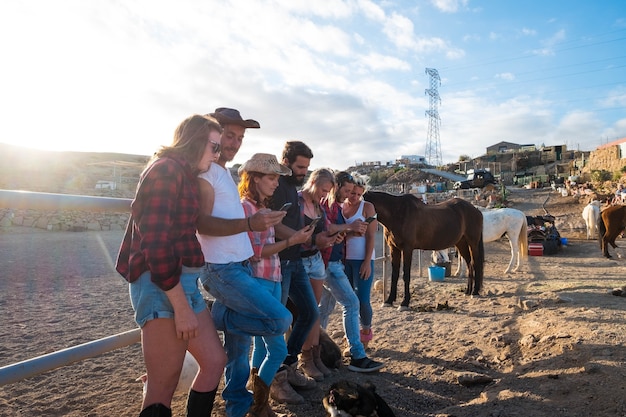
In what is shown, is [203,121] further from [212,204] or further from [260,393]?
[260,393]

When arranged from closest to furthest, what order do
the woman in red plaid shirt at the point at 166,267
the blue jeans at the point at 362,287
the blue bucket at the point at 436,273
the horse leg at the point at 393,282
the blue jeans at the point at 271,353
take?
1. the woman in red plaid shirt at the point at 166,267
2. the blue jeans at the point at 271,353
3. the blue jeans at the point at 362,287
4. the horse leg at the point at 393,282
5. the blue bucket at the point at 436,273

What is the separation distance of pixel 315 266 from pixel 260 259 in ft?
3.00

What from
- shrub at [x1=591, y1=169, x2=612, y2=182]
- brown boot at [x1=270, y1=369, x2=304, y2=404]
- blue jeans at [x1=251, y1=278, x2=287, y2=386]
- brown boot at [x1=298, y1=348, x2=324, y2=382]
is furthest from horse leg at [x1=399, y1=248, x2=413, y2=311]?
shrub at [x1=591, y1=169, x2=612, y2=182]

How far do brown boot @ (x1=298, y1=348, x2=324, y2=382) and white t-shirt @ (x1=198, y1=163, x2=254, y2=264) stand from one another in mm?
1722

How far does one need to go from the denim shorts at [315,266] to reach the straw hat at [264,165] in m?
1.00

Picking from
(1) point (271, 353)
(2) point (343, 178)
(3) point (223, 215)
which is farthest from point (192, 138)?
(2) point (343, 178)

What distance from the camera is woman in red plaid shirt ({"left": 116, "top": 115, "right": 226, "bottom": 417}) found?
5.71ft

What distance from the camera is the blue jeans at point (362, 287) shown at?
4.40 metres

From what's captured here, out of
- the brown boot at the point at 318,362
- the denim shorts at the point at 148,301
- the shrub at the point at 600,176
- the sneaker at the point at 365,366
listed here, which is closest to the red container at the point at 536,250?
the sneaker at the point at 365,366

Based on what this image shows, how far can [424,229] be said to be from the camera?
287 inches

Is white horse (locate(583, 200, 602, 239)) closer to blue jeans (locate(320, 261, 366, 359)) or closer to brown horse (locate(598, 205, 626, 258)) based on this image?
brown horse (locate(598, 205, 626, 258))

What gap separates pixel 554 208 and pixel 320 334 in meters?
24.3

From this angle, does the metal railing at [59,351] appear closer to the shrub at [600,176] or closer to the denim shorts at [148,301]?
the denim shorts at [148,301]

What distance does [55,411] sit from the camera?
3.00m
